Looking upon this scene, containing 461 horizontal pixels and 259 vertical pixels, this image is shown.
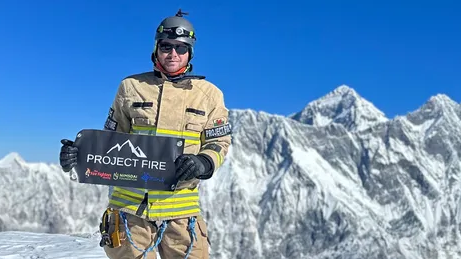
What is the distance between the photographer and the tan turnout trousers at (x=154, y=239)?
9680 millimetres

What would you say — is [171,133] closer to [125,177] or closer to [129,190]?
[125,177]

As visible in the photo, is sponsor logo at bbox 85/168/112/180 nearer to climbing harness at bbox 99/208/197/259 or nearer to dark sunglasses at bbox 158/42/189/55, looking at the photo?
climbing harness at bbox 99/208/197/259

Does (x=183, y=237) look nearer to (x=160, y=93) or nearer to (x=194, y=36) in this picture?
(x=160, y=93)

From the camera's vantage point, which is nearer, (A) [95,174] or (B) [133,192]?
(A) [95,174]

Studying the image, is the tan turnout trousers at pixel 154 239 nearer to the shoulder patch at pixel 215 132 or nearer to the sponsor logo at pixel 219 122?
the shoulder patch at pixel 215 132

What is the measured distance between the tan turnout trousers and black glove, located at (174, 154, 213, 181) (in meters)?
1.02

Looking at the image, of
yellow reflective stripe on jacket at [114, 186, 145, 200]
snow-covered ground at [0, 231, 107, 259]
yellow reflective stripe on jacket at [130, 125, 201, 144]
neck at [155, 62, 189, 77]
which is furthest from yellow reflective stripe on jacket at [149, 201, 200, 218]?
snow-covered ground at [0, 231, 107, 259]

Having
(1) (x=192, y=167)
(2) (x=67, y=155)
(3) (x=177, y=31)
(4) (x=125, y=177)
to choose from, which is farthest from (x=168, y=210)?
(3) (x=177, y=31)

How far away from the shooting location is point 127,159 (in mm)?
9516

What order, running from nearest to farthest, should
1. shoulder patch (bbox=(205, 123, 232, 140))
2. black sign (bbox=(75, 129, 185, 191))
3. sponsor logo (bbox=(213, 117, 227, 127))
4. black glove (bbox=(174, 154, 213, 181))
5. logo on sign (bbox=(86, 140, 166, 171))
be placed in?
black glove (bbox=(174, 154, 213, 181)) < black sign (bbox=(75, 129, 185, 191)) < logo on sign (bbox=(86, 140, 166, 171)) < shoulder patch (bbox=(205, 123, 232, 140)) < sponsor logo (bbox=(213, 117, 227, 127))

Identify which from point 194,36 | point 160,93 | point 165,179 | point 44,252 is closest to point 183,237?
point 165,179

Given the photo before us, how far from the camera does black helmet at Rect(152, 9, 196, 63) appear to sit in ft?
32.8

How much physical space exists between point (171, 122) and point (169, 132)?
0.17 metres

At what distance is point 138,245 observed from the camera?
967 cm
